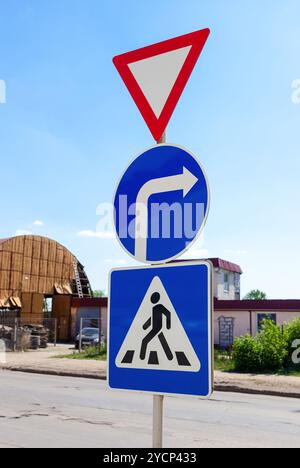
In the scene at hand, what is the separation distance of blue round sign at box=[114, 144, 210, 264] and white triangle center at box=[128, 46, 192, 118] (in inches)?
14.3

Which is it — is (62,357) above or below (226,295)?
below

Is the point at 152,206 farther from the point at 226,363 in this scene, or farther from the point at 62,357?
the point at 62,357

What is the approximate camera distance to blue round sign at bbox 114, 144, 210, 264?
2.57m

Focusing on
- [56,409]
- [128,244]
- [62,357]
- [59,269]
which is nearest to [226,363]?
[62,357]

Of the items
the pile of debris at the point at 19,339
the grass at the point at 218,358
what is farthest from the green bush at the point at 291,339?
the pile of debris at the point at 19,339

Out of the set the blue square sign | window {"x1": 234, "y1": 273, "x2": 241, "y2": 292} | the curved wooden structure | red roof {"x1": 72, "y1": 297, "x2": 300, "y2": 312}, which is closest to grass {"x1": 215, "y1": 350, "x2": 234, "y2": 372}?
red roof {"x1": 72, "y1": 297, "x2": 300, "y2": 312}

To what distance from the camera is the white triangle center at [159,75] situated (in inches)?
114

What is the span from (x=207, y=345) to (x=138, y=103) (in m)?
1.53

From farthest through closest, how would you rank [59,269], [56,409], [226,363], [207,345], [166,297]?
[59,269], [226,363], [56,409], [166,297], [207,345]

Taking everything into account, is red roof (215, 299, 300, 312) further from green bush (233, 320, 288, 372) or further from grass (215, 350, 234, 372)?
green bush (233, 320, 288, 372)

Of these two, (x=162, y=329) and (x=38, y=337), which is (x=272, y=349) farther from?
(x=162, y=329)

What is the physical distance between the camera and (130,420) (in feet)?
29.0

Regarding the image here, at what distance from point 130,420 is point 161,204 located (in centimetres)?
708

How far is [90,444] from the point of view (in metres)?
6.93
